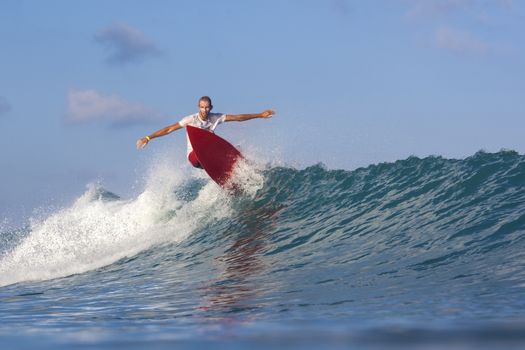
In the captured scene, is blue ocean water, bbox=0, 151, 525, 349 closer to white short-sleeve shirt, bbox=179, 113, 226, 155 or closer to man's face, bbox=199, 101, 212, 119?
white short-sleeve shirt, bbox=179, 113, 226, 155

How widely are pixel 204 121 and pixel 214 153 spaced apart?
0.68 metres

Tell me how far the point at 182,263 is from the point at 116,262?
1.53m

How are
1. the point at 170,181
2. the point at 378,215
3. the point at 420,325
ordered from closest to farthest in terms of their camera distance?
the point at 420,325, the point at 378,215, the point at 170,181

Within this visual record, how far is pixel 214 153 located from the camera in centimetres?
1266

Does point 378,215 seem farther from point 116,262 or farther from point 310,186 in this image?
point 116,262

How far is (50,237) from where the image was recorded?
47.5 feet

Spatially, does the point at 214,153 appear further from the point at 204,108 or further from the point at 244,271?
the point at 244,271

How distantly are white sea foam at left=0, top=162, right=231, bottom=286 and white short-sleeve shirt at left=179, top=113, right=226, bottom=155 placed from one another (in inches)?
68.7

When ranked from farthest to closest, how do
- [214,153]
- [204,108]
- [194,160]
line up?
[194,160], [214,153], [204,108]

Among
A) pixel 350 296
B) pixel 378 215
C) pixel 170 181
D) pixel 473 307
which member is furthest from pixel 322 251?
pixel 170 181

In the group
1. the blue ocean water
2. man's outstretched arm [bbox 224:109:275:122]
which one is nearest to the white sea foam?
the blue ocean water

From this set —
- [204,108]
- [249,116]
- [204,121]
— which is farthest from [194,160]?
[249,116]

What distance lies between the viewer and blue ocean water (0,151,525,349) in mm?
4535

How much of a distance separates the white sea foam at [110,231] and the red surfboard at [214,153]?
1.96 ft
